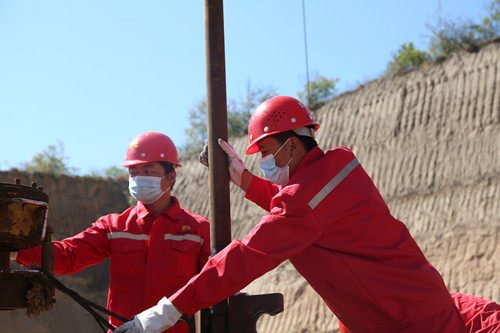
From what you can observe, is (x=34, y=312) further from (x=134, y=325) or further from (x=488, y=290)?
(x=488, y=290)

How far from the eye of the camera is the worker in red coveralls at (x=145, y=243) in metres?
4.21

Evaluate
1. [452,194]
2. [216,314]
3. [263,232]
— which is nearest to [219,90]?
[263,232]

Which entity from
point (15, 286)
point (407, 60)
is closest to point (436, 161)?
point (407, 60)

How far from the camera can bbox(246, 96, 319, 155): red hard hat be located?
3.60 meters

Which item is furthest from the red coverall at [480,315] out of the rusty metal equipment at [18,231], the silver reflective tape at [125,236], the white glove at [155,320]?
the rusty metal equipment at [18,231]

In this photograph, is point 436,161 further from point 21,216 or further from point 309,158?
point 21,216

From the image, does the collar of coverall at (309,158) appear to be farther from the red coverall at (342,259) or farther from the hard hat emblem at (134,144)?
the hard hat emblem at (134,144)

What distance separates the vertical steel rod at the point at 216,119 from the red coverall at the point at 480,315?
162 cm

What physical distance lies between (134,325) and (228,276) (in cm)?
58

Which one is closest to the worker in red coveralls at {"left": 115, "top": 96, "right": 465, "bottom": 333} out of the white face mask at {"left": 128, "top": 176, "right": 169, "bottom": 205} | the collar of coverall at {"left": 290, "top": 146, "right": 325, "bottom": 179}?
the collar of coverall at {"left": 290, "top": 146, "right": 325, "bottom": 179}

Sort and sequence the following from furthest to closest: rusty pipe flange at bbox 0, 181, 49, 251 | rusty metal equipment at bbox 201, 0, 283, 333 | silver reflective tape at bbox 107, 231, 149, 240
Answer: silver reflective tape at bbox 107, 231, 149, 240, rusty metal equipment at bbox 201, 0, 283, 333, rusty pipe flange at bbox 0, 181, 49, 251

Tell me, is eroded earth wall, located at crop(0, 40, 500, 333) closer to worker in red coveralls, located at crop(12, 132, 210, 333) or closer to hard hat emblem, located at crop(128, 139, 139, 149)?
worker in red coveralls, located at crop(12, 132, 210, 333)

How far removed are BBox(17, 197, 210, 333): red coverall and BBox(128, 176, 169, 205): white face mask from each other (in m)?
0.11

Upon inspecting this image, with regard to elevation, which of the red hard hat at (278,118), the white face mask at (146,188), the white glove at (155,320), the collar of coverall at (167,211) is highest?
the red hard hat at (278,118)
